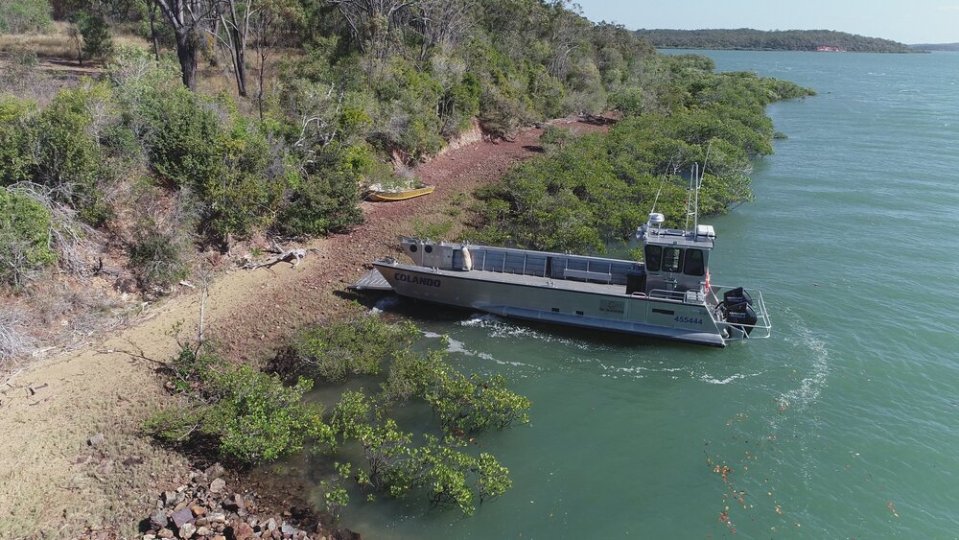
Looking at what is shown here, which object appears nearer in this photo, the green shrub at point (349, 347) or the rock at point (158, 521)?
the rock at point (158, 521)

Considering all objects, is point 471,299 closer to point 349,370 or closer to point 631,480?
point 349,370

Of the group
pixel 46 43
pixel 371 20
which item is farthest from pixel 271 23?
pixel 46 43

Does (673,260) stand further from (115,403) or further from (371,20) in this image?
(371,20)

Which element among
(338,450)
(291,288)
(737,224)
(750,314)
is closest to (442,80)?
(737,224)

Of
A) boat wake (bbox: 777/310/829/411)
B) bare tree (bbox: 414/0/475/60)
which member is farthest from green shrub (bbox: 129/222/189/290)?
bare tree (bbox: 414/0/475/60)

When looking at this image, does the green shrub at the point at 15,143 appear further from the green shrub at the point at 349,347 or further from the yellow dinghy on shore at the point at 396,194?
the yellow dinghy on shore at the point at 396,194

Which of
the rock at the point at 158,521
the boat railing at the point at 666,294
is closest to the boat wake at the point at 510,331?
the boat railing at the point at 666,294
